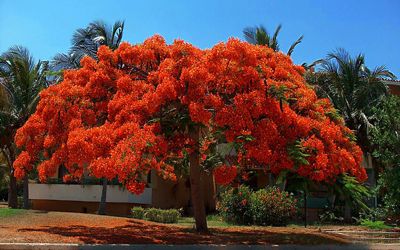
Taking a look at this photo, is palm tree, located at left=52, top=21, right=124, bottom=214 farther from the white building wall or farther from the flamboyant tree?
the flamboyant tree

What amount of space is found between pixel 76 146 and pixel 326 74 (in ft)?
57.1

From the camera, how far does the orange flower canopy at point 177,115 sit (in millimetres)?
12281

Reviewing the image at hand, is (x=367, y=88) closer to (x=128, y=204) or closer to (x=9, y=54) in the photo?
(x=128, y=204)

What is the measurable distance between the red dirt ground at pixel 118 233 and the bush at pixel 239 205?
2181mm

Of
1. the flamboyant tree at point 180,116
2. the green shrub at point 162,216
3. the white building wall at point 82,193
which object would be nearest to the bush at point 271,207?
the green shrub at point 162,216

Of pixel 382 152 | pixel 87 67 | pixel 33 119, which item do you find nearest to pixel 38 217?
pixel 33 119

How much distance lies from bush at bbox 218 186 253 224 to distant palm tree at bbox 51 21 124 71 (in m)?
9.62

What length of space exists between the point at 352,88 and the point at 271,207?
940 cm

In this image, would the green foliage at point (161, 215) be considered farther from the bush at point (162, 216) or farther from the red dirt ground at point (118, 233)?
the red dirt ground at point (118, 233)

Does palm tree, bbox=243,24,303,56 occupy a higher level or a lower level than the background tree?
higher

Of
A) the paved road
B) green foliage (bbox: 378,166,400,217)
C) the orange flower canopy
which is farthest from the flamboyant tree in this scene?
green foliage (bbox: 378,166,400,217)

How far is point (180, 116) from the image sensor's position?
13656 millimetres

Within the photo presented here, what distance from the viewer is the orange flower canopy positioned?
1228 centimetres

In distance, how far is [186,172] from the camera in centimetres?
1853
